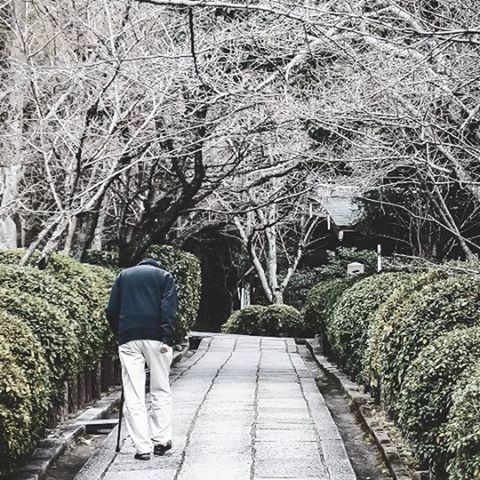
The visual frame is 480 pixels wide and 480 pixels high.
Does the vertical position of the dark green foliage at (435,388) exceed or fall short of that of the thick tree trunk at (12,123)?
it falls short

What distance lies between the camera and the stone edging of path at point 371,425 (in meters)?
6.53

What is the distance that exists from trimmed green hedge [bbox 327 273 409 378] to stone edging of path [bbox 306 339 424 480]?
22cm

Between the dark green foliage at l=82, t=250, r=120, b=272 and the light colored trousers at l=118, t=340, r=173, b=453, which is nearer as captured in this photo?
the light colored trousers at l=118, t=340, r=173, b=453

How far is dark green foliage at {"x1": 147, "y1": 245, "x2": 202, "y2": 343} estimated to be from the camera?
15750mm

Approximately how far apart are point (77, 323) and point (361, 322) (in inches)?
154

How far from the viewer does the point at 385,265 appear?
19953 millimetres

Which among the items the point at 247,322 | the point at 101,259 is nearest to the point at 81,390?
the point at 101,259

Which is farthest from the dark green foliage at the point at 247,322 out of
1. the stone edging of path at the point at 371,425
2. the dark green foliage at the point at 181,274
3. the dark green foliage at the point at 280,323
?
the stone edging of path at the point at 371,425

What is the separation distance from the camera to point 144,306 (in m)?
7.02

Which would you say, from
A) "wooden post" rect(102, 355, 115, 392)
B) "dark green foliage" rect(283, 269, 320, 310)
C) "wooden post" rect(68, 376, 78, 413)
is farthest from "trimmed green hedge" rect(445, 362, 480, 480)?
"dark green foliage" rect(283, 269, 320, 310)

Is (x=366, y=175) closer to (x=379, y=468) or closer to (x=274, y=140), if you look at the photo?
(x=274, y=140)

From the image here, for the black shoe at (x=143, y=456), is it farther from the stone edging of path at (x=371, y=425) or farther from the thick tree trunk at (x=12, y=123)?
the thick tree trunk at (x=12, y=123)

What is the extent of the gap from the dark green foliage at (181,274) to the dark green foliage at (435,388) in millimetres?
9711

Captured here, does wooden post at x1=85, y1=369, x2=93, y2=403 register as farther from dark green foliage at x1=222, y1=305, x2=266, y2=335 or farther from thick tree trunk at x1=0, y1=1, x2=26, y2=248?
dark green foliage at x1=222, y1=305, x2=266, y2=335
